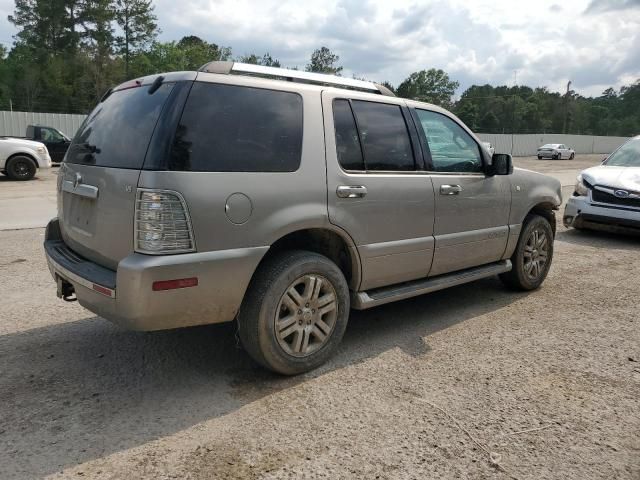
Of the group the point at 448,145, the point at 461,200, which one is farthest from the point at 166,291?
the point at 448,145

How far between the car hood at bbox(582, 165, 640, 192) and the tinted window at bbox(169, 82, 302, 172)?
658cm

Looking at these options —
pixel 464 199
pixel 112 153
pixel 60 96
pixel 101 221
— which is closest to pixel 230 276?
pixel 101 221

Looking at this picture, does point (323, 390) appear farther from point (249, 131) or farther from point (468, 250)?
point (468, 250)

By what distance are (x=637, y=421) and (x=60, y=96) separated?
183ft

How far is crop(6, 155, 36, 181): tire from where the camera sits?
52.7 ft

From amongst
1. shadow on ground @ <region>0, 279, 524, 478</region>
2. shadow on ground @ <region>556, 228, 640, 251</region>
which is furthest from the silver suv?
shadow on ground @ <region>556, 228, 640, 251</region>

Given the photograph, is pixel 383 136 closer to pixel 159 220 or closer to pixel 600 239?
pixel 159 220

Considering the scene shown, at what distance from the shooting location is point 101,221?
122 inches

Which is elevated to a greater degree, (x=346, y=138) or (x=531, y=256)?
(x=346, y=138)

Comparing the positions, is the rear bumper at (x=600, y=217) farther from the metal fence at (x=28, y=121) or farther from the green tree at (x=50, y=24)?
the green tree at (x=50, y=24)

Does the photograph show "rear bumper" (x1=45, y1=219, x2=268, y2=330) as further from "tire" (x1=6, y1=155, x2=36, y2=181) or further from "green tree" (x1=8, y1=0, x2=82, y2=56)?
"green tree" (x1=8, y1=0, x2=82, y2=56)

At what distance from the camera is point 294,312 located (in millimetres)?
3371

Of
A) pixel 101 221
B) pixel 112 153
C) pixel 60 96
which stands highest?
pixel 60 96

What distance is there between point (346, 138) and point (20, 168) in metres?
15.9
